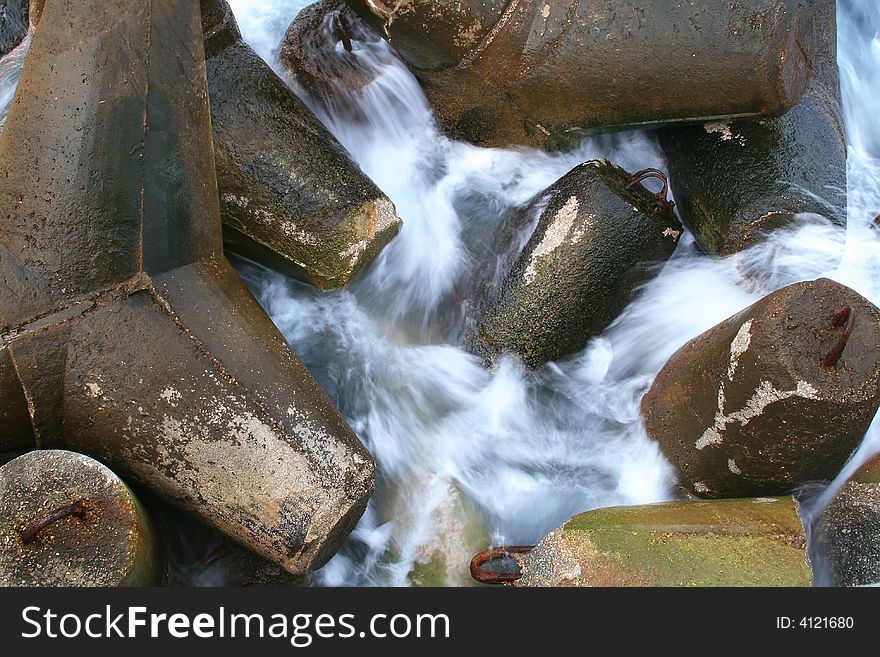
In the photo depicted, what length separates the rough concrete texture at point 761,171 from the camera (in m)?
3.26

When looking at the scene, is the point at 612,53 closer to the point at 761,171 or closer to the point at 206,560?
the point at 761,171

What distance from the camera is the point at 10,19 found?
3.97 meters

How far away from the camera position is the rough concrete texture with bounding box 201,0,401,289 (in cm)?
302

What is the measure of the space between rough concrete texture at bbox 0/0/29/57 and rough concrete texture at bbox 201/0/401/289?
1.52 meters

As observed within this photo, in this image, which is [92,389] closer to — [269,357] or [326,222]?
[269,357]

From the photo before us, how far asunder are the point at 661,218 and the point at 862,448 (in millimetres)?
1245

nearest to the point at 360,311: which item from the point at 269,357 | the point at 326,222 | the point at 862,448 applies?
the point at 326,222

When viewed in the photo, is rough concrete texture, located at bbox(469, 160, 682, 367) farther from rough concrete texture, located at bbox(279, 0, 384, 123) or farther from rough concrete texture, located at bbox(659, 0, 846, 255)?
rough concrete texture, located at bbox(279, 0, 384, 123)

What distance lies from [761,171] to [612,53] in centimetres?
87

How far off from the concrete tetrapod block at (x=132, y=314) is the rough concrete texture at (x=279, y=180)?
368 millimetres

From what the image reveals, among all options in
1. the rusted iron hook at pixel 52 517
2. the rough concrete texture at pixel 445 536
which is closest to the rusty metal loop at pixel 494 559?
the rough concrete texture at pixel 445 536

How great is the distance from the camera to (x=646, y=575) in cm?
246

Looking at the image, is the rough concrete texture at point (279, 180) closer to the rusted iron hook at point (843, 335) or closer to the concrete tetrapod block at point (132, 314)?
the concrete tetrapod block at point (132, 314)

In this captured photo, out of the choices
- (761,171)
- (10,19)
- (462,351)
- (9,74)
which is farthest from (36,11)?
(761,171)
